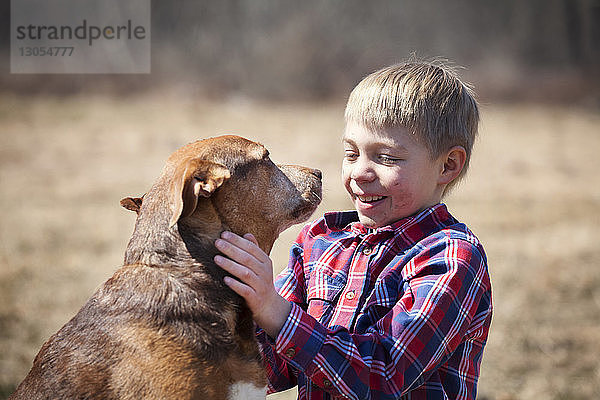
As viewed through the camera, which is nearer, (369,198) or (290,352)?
(290,352)

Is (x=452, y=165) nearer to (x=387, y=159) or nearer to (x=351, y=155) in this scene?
(x=387, y=159)

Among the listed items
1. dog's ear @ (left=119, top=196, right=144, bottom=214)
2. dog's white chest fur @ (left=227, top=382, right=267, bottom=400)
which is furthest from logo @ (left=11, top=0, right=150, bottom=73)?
dog's white chest fur @ (left=227, top=382, right=267, bottom=400)

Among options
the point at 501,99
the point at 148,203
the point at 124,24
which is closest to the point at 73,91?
the point at 124,24

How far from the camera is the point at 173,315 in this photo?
2758 mm

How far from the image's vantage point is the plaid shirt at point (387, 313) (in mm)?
2705

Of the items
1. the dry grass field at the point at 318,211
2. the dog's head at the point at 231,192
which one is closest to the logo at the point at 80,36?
the dry grass field at the point at 318,211

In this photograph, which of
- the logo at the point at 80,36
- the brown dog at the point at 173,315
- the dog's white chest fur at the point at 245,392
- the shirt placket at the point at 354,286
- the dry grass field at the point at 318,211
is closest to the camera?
the brown dog at the point at 173,315

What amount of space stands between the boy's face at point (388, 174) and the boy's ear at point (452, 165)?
0.09ft

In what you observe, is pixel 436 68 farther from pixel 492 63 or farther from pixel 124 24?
pixel 492 63

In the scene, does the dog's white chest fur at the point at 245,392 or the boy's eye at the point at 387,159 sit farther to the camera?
the boy's eye at the point at 387,159

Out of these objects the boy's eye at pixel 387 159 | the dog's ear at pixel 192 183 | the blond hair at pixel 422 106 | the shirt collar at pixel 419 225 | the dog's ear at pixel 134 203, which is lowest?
the shirt collar at pixel 419 225

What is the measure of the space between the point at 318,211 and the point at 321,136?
4985mm

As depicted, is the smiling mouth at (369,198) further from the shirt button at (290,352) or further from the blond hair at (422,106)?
the shirt button at (290,352)

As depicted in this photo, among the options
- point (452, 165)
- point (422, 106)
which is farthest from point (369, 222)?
point (422, 106)
